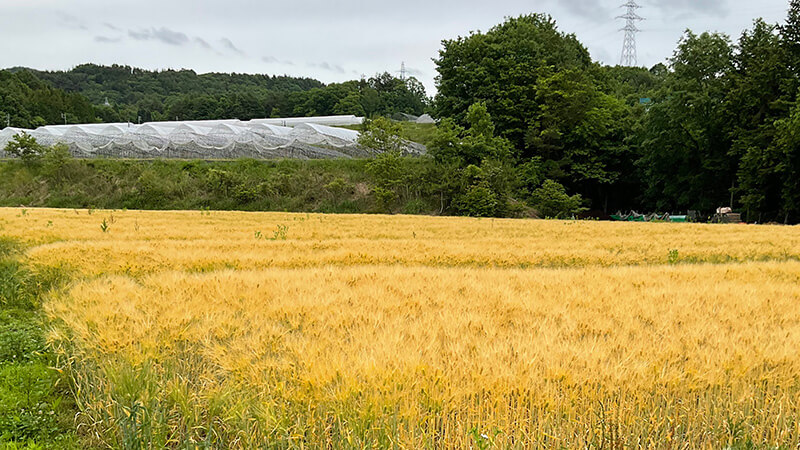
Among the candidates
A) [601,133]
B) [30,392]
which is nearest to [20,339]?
[30,392]

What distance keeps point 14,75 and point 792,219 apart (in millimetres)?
129217

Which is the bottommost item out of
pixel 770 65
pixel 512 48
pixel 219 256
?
pixel 219 256

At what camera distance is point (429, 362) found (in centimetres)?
371

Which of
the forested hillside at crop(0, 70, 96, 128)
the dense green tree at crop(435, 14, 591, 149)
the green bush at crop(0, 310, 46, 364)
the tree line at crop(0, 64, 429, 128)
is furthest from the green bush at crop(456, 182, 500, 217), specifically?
the forested hillside at crop(0, 70, 96, 128)

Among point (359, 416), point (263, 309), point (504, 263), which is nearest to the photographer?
point (359, 416)

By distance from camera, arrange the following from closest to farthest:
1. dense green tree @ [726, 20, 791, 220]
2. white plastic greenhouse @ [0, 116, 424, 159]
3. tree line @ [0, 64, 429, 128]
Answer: dense green tree @ [726, 20, 791, 220]
white plastic greenhouse @ [0, 116, 424, 159]
tree line @ [0, 64, 429, 128]

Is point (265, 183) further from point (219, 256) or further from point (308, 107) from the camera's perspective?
point (308, 107)

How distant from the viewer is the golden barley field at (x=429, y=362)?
3111 millimetres

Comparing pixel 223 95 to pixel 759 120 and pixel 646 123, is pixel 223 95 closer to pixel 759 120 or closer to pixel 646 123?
pixel 646 123

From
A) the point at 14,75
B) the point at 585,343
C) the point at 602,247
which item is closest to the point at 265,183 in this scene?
the point at 602,247

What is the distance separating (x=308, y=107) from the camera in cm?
11794

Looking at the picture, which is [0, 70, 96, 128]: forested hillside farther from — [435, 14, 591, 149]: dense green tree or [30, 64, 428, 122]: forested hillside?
[435, 14, 591, 149]: dense green tree

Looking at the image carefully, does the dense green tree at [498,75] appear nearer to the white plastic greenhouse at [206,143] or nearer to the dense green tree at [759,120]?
the white plastic greenhouse at [206,143]

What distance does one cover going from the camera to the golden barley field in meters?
3.11
